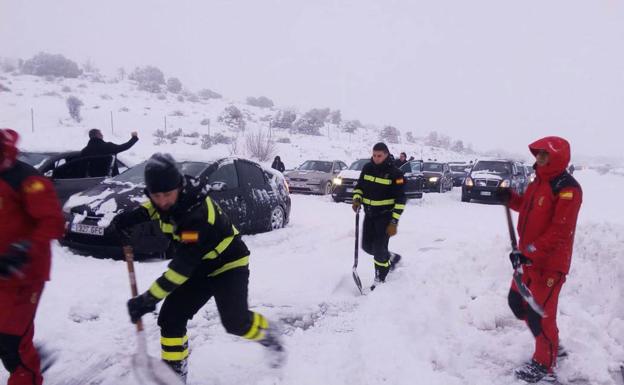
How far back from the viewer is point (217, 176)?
7457mm

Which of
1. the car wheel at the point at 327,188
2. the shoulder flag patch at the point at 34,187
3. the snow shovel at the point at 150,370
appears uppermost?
the shoulder flag patch at the point at 34,187

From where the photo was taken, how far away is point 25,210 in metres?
2.71

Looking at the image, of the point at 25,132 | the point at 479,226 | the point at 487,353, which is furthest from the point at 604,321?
the point at 25,132

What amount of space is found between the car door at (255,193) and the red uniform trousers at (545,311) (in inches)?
206

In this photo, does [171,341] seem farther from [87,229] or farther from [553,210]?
[87,229]

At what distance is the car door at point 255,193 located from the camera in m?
8.00

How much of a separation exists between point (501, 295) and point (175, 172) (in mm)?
3964

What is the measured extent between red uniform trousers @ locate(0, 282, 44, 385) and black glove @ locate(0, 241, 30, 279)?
8.0 inches

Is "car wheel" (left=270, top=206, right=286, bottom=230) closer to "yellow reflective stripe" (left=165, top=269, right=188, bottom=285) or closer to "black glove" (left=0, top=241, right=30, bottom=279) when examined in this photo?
"yellow reflective stripe" (left=165, top=269, right=188, bottom=285)

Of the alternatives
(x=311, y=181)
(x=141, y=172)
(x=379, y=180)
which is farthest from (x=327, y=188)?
(x=379, y=180)

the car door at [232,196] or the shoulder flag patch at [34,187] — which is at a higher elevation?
the shoulder flag patch at [34,187]

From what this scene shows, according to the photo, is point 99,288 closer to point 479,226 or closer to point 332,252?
point 332,252

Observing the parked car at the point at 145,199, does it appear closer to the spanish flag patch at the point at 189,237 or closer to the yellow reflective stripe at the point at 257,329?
the yellow reflective stripe at the point at 257,329

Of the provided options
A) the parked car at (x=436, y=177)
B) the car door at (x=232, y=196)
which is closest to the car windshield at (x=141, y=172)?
the car door at (x=232, y=196)
